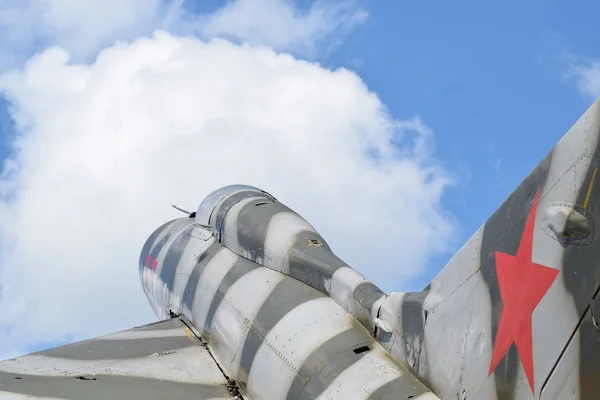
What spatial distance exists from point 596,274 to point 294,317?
4350 mm

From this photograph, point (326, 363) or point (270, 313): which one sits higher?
point (270, 313)

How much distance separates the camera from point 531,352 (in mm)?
4879

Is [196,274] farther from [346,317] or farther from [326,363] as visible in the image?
[326,363]

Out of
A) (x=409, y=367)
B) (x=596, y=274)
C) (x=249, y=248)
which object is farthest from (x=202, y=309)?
(x=596, y=274)

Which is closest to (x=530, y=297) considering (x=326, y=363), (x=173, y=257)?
(x=326, y=363)

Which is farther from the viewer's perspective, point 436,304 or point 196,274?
point 196,274

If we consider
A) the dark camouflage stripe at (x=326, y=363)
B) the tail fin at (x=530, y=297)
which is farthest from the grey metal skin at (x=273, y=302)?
the tail fin at (x=530, y=297)

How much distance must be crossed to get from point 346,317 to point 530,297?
3.20 metres

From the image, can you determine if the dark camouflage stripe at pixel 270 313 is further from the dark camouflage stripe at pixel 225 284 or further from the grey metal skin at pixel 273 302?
the dark camouflage stripe at pixel 225 284

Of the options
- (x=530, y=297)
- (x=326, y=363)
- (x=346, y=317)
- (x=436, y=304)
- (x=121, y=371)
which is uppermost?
(x=121, y=371)

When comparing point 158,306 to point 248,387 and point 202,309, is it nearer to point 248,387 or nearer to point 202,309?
point 202,309

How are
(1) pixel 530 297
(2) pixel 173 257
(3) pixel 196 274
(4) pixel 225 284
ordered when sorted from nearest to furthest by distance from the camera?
(1) pixel 530 297 < (4) pixel 225 284 < (3) pixel 196 274 < (2) pixel 173 257

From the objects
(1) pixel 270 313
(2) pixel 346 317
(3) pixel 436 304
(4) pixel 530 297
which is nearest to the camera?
(4) pixel 530 297

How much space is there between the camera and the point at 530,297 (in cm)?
496
